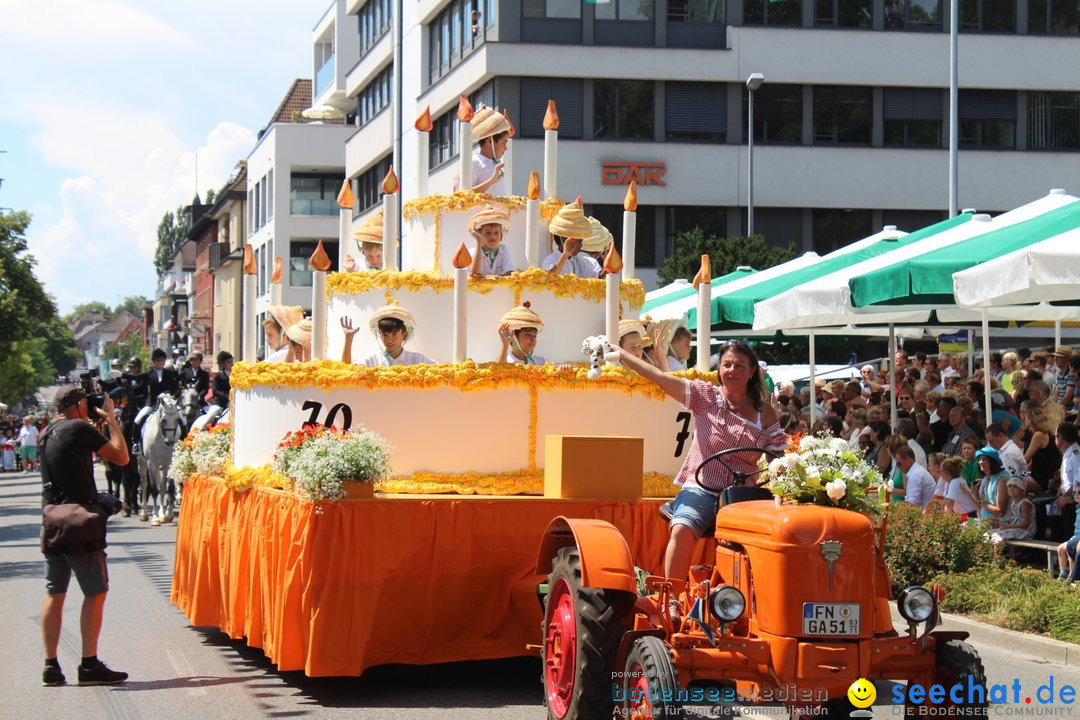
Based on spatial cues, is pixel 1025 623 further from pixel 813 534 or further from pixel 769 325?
pixel 769 325

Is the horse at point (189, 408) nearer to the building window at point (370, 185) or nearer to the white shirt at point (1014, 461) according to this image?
the white shirt at point (1014, 461)

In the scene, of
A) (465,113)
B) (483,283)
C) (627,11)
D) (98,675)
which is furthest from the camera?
(627,11)

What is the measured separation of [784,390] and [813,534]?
15.9m

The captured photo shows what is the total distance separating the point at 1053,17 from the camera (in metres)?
40.7

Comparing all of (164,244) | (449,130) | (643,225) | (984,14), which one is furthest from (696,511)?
(164,244)

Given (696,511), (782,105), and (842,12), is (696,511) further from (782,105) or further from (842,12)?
(842,12)

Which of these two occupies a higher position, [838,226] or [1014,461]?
[838,226]

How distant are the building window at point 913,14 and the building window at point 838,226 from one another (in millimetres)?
5531

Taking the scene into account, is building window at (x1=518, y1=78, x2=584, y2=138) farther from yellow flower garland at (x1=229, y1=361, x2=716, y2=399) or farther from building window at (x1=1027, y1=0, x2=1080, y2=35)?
yellow flower garland at (x1=229, y1=361, x2=716, y2=399)

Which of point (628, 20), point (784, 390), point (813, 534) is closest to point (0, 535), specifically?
point (784, 390)

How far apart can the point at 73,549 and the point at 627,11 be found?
108ft

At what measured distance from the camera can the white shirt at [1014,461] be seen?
13133mm

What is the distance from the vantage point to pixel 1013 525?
41.3ft

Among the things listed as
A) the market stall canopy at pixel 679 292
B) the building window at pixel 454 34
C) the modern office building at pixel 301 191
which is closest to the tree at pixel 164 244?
the modern office building at pixel 301 191
